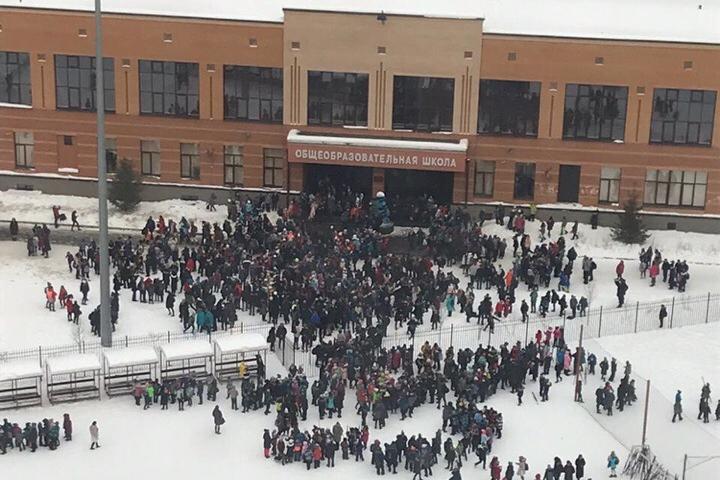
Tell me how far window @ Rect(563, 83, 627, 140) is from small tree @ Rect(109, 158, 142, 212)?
21529 mm

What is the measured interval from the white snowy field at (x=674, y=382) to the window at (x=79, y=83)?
2870cm

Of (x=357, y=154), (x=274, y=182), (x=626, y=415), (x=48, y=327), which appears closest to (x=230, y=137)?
(x=274, y=182)

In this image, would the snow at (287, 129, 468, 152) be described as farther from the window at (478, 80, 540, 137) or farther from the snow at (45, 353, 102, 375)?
the snow at (45, 353, 102, 375)

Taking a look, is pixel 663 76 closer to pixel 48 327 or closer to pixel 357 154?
pixel 357 154

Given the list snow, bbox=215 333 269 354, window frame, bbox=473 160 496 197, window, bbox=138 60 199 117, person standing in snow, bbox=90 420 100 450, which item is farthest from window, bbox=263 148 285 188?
person standing in snow, bbox=90 420 100 450

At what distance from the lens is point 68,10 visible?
5600 cm

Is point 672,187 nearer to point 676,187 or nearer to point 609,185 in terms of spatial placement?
point 676,187

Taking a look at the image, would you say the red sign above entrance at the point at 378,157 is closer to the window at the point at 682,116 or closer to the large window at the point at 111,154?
the large window at the point at 111,154

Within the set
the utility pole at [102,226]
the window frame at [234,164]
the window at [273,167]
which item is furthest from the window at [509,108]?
the utility pole at [102,226]

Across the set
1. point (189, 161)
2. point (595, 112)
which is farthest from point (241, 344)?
point (595, 112)

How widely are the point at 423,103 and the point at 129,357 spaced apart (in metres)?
24.1

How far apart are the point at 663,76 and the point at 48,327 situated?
31311mm

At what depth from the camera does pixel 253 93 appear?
56.5 m

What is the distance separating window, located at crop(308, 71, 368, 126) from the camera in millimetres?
55656
